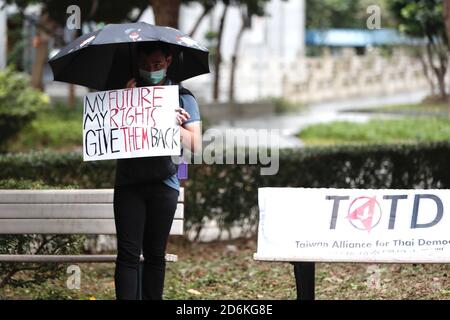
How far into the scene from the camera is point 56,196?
23.3 ft

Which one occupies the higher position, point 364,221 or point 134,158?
point 134,158

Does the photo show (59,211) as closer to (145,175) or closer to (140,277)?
(140,277)

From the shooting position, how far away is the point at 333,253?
6.20 metres

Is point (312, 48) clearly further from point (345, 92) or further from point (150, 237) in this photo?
point (150, 237)

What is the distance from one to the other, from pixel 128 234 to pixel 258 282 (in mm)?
2607

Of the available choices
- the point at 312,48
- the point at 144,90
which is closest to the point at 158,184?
the point at 144,90

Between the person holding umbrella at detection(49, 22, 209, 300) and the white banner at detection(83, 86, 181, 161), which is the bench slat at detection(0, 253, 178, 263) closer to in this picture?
the person holding umbrella at detection(49, 22, 209, 300)

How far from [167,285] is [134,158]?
2643 mm

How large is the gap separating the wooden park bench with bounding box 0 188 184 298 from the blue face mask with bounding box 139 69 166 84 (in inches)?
48.5

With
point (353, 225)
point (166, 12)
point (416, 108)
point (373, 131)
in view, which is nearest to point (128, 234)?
point (353, 225)

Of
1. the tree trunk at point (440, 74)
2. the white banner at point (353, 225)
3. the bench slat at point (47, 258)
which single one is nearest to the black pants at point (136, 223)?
the white banner at point (353, 225)

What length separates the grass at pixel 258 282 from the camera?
25.0 ft

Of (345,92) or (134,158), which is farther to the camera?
(345,92)

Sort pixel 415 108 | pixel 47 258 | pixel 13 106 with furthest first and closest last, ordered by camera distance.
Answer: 1. pixel 415 108
2. pixel 13 106
3. pixel 47 258
